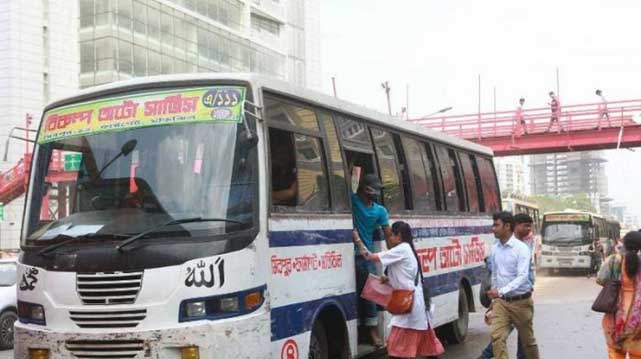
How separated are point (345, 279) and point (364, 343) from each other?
0.97 meters

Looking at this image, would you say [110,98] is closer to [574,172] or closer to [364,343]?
[364,343]

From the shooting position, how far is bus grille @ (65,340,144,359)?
5309 millimetres

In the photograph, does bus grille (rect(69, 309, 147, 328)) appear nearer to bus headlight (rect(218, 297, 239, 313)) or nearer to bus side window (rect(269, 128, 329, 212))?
bus headlight (rect(218, 297, 239, 313))

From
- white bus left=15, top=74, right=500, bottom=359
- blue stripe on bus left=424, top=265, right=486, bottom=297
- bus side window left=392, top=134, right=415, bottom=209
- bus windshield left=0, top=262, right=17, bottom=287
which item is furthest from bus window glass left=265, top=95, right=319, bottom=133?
bus windshield left=0, top=262, right=17, bottom=287

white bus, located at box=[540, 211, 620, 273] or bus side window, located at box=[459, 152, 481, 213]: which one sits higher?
bus side window, located at box=[459, 152, 481, 213]

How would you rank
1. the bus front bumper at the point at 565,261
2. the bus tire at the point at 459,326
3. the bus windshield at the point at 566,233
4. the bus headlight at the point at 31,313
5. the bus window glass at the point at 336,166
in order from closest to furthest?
the bus headlight at the point at 31,313
the bus window glass at the point at 336,166
the bus tire at the point at 459,326
the bus front bumper at the point at 565,261
the bus windshield at the point at 566,233

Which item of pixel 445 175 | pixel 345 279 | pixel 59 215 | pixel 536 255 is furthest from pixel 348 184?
pixel 536 255

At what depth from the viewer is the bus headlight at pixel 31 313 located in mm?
5691

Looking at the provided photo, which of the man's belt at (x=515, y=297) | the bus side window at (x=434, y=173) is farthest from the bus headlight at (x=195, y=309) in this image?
the bus side window at (x=434, y=173)

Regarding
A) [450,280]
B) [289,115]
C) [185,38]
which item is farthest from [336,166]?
[185,38]

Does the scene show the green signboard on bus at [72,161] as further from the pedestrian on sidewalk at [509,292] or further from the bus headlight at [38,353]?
the pedestrian on sidewalk at [509,292]

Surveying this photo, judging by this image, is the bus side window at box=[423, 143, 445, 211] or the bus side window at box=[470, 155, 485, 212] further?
the bus side window at box=[470, 155, 485, 212]

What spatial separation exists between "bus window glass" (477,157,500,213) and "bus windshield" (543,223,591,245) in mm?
19101

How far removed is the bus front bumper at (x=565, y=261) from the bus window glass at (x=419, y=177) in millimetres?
22399
